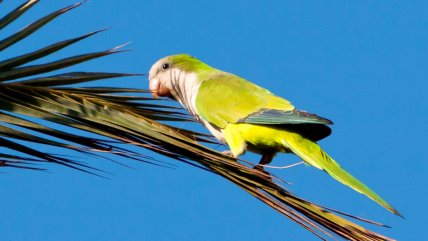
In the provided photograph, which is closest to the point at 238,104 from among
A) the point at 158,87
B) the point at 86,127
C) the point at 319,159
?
the point at 158,87

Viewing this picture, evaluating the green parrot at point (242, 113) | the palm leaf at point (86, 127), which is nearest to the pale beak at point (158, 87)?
the green parrot at point (242, 113)

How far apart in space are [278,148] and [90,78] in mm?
1951

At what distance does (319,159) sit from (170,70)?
1.71 meters

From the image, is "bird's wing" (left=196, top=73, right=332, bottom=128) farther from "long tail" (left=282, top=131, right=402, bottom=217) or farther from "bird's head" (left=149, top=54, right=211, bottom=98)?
"bird's head" (left=149, top=54, right=211, bottom=98)

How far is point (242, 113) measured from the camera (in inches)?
173

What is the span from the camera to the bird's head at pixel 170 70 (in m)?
4.77

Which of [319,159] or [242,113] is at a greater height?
[242,113]

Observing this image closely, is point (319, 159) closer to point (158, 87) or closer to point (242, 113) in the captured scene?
point (242, 113)

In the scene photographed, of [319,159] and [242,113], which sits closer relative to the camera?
[319,159]

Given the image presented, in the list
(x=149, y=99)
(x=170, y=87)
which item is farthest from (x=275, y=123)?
(x=149, y=99)

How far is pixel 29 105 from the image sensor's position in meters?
2.02

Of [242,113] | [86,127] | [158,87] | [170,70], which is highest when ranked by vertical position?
[170,70]

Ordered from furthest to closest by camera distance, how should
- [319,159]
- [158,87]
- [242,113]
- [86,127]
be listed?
[158,87] < [242,113] < [319,159] < [86,127]

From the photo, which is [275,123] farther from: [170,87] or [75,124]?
[75,124]
